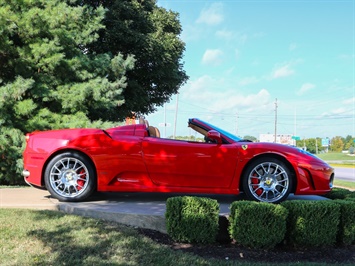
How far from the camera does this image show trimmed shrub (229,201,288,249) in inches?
132

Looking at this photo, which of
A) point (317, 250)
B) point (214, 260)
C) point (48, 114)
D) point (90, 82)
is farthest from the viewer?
point (90, 82)

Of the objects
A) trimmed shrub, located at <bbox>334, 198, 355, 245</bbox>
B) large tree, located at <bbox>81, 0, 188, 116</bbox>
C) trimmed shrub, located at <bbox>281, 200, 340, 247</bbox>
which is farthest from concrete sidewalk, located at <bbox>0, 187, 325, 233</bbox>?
large tree, located at <bbox>81, 0, 188, 116</bbox>

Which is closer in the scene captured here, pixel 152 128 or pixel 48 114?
pixel 152 128

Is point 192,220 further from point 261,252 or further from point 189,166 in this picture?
point 189,166

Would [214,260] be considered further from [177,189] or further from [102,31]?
[102,31]

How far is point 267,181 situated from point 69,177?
2697mm

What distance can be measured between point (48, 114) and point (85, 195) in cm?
369

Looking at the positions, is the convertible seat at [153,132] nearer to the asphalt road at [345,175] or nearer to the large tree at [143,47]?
the large tree at [143,47]

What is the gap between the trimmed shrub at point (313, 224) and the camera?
346 cm

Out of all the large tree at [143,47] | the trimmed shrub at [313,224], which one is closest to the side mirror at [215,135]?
the trimmed shrub at [313,224]

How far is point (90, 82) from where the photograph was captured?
26.3 ft

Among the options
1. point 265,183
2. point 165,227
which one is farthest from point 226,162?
point 165,227

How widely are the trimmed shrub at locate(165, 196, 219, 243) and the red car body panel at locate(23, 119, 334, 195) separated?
2.96ft

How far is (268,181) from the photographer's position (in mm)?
4469
